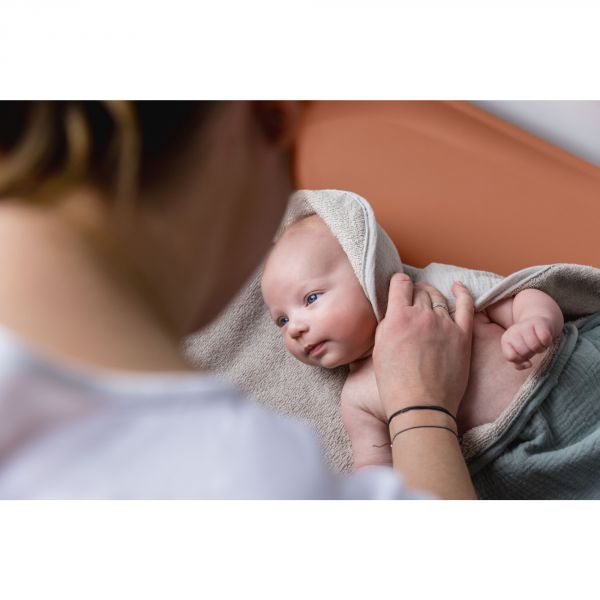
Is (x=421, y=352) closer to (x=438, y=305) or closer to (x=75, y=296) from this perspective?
(x=438, y=305)

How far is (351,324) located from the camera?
1057 mm

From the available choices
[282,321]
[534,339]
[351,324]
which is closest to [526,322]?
[534,339]

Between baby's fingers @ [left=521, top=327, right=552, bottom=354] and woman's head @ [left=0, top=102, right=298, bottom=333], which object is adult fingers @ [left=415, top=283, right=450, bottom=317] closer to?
baby's fingers @ [left=521, top=327, right=552, bottom=354]

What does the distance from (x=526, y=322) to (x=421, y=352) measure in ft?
0.47

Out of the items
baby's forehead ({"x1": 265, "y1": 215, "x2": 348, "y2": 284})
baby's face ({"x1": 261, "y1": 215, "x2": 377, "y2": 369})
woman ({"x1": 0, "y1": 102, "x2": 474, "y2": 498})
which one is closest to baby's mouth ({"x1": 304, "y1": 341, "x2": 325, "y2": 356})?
baby's face ({"x1": 261, "y1": 215, "x2": 377, "y2": 369})

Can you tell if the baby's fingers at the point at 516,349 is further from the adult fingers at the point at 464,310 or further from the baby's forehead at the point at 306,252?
the baby's forehead at the point at 306,252

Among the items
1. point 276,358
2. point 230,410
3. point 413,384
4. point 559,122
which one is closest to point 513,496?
point 413,384

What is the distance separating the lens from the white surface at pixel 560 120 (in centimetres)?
102

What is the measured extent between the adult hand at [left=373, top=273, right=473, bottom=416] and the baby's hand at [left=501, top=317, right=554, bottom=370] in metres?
0.07

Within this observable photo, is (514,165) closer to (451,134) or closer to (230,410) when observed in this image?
(451,134)

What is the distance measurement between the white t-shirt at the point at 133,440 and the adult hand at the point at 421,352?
51cm

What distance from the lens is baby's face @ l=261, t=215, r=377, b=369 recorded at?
3.47 ft

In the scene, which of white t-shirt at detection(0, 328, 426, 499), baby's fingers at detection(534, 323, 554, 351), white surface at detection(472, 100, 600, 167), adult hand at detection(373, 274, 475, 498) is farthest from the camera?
white surface at detection(472, 100, 600, 167)

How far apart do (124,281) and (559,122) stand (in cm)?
81
